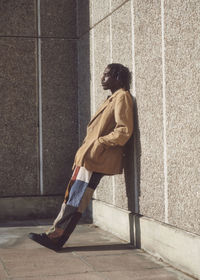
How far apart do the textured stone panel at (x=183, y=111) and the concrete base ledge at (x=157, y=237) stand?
96 millimetres

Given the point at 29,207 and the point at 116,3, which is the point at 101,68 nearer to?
the point at 116,3

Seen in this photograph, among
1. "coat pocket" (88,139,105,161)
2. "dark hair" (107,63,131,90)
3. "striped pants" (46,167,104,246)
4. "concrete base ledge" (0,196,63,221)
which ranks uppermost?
"dark hair" (107,63,131,90)

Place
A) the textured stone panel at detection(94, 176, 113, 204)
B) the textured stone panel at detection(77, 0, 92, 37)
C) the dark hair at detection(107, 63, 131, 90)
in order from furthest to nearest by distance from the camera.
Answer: the textured stone panel at detection(77, 0, 92, 37) → the textured stone panel at detection(94, 176, 113, 204) → the dark hair at detection(107, 63, 131, 90)

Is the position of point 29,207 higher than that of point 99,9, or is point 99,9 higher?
point 99,9

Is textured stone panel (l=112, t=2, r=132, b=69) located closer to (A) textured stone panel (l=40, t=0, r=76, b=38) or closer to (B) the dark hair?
(B) the dark hair

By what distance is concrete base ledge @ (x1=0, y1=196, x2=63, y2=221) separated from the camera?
6.64 m

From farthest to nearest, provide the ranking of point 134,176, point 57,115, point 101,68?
point 57,115 → point 101,68 → point 134,176

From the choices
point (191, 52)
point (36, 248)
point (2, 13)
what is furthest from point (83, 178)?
point (2, 13)

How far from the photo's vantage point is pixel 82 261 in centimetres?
430

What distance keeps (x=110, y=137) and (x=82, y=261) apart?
3.67ft

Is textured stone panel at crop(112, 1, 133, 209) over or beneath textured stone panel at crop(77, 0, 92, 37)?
beneath

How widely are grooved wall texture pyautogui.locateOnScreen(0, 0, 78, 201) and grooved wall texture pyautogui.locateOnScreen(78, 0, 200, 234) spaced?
109cm

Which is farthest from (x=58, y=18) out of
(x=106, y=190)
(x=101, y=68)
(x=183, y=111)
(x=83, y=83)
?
(x=183, y=111)

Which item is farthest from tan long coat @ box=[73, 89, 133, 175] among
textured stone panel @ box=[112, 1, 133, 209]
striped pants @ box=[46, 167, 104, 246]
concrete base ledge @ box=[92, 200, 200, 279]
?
concrete base ledge @ box=[92, 200, 200, 279]
